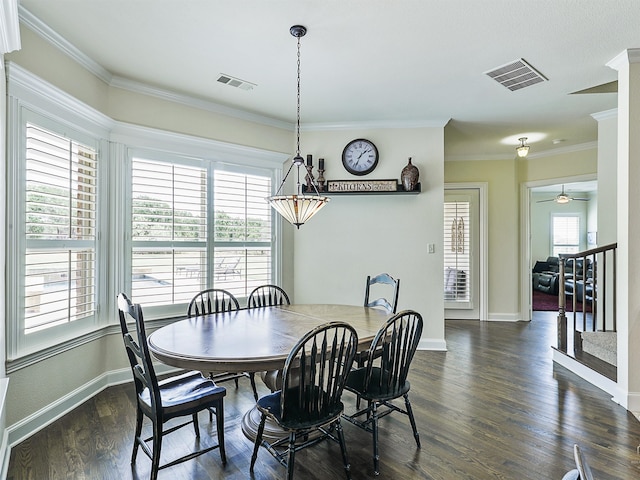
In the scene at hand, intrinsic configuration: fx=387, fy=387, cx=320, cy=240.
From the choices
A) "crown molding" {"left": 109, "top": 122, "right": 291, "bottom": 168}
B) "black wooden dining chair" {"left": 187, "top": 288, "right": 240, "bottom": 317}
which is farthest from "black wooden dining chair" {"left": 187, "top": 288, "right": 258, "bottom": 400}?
"crown molding" {"left": 109, "top": 122, "right": 291, "bottom": 168}

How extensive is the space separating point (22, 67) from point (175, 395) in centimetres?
232

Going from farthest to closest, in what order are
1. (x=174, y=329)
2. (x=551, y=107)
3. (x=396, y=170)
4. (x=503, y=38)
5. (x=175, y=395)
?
(x=396, y=170) < (x=551, y=107) < (x=503, y=38) < (x=174, y=329) < (x=175, y=395)

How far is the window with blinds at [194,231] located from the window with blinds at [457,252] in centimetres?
338

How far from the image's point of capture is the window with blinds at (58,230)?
105 inches

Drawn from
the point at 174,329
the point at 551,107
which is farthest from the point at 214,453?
the point at 551,107

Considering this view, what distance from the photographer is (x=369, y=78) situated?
136 inches

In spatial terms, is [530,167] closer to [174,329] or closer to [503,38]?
[503,38]

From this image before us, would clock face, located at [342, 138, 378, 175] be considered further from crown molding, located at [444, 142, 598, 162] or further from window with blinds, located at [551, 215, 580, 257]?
window with blinds, located at [551, 215, 580, 257]

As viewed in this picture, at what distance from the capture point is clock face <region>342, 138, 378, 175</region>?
464 centimetres

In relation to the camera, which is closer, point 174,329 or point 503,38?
point 174,329

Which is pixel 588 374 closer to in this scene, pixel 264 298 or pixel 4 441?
pixel 264 298

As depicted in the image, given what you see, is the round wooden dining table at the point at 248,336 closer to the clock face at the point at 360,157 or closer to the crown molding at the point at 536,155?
the clock face at the point at 360,157

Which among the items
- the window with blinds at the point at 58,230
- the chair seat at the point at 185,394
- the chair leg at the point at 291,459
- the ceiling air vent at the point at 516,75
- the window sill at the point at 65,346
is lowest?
the chair leg at the point at 291,459

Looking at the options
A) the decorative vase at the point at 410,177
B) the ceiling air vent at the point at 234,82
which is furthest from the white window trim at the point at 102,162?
the decorative vase at the point at 410,177
